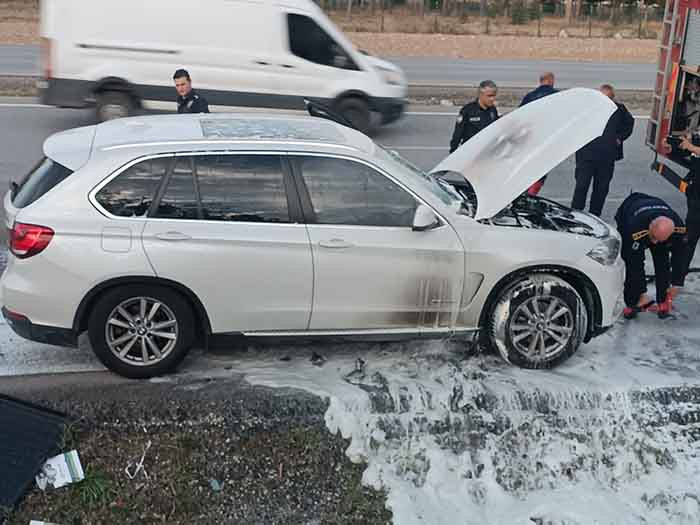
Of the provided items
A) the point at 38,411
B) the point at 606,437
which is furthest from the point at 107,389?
the point at 606,437

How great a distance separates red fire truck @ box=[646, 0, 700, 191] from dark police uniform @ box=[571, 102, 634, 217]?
785mm

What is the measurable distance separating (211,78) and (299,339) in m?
8.38

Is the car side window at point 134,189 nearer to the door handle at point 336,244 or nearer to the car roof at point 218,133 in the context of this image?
the car roof at point 218,133

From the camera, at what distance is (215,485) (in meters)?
5.05

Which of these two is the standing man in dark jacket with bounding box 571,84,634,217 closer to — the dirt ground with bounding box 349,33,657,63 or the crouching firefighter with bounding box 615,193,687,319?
the crouching firefighter with bounding box 615,193,687,319

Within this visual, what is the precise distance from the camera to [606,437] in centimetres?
561

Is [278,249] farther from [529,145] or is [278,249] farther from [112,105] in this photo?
[112,105]

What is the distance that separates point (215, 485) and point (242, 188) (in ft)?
6.16

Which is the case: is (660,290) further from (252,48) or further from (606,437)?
(252,48)

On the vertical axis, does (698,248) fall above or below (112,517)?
above

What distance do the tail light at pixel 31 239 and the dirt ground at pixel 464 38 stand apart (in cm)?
2223

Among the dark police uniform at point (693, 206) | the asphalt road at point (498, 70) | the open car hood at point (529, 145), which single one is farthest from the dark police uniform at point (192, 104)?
the asphalt road at point (498, 70)

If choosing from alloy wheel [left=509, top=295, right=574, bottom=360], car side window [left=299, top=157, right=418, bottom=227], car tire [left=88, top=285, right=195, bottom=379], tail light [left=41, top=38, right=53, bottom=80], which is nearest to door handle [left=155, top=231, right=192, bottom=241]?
car tire [left=88, top=285, right=195, bottom=379]

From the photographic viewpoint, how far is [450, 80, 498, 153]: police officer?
9.52m
